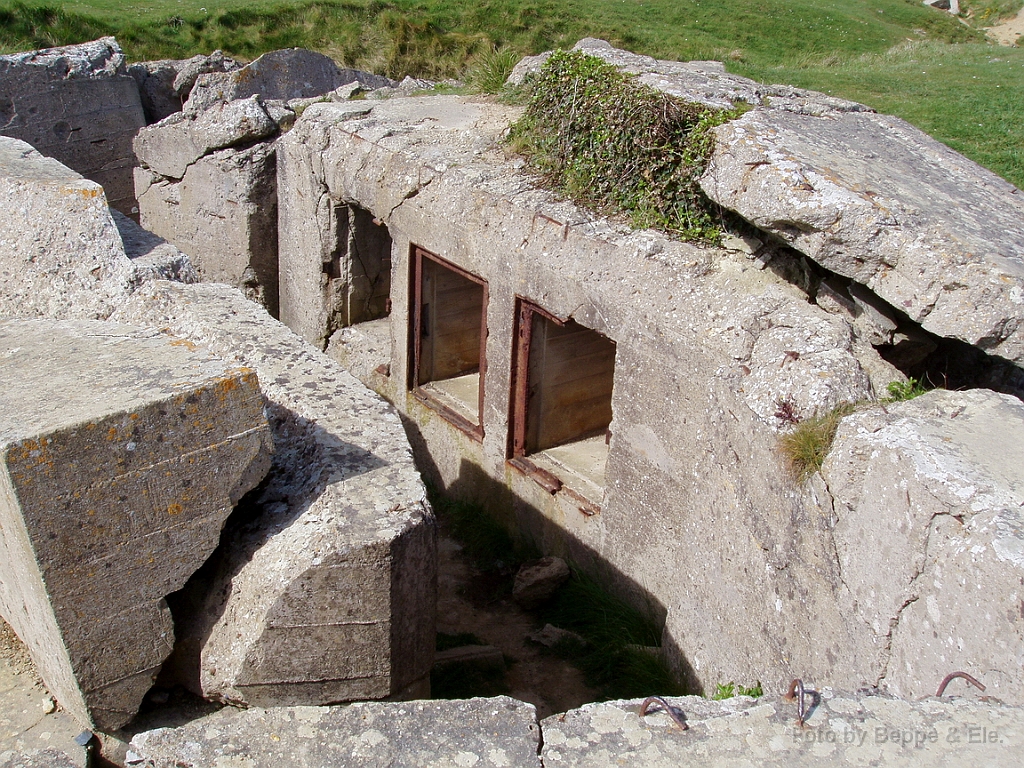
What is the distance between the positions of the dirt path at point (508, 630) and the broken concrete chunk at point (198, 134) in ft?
12.0

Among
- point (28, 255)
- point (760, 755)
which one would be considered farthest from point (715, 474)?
point (28, 255)

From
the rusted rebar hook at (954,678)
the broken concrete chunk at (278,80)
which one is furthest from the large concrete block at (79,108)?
the rusted rebar hook at (954,678)

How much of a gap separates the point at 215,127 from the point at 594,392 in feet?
12.5

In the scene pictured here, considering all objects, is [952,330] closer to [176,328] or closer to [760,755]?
[760,755]

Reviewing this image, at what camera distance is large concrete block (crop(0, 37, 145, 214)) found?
939cm

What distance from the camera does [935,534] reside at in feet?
9.76

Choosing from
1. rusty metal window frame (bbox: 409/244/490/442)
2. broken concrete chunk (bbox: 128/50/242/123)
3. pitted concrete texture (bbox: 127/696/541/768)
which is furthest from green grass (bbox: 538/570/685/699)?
broken concrete chunk (bbox: 128/50/242/123)

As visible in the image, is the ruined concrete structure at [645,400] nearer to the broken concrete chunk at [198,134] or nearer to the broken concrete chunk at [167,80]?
the broken concrete chunk at [198,134]

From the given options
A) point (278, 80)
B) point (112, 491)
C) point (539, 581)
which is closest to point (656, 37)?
Result: point (278, 80)

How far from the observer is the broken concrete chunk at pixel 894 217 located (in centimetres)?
367

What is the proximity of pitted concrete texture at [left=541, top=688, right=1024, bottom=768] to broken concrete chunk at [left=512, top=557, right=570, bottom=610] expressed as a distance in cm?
301

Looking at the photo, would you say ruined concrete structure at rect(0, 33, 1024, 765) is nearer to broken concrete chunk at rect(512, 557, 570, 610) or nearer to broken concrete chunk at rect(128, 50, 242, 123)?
broken concrete chunk at rect(512, 557, 570, 610)

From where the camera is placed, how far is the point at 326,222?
7.08 m

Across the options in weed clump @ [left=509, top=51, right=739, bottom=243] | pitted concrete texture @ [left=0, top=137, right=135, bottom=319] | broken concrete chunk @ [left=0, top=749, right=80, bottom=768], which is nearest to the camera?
broken concrete chunk @ [left=0, top=749, right=80, bottom=768]
